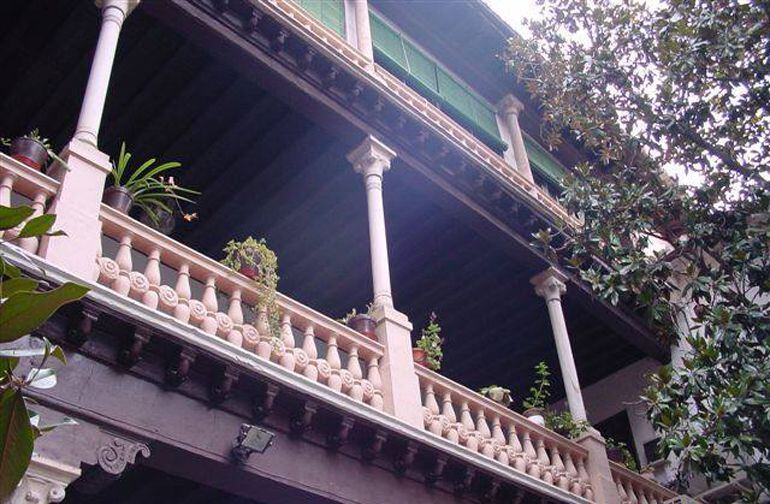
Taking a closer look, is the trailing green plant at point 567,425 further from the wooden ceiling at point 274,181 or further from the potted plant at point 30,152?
the potted plant at point 30,152

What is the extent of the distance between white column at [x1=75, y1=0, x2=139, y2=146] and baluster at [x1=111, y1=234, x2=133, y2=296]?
85cm

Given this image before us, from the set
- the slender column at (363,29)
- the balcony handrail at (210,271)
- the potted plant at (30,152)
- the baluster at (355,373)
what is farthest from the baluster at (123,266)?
the slender column at (363,29)

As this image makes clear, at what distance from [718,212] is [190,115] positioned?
5.78 metres

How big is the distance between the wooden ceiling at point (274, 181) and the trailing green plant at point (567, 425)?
2303 mm

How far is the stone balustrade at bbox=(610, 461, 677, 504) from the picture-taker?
9.77m

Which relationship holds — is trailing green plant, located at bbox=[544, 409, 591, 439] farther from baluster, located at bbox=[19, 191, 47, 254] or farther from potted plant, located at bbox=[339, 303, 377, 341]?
baluster, located at bbox=[19, 191, 47, 254]

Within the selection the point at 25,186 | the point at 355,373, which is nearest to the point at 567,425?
the point at 355,373

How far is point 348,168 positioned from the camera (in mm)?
9969

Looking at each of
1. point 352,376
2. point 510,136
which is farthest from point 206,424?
point 510,136

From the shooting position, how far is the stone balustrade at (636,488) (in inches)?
384

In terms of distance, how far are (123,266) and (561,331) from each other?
6365 millimetres

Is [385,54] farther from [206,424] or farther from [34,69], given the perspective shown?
[206,424]

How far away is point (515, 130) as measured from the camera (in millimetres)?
14641

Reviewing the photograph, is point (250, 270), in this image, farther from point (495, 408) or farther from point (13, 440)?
point (13, 440)
